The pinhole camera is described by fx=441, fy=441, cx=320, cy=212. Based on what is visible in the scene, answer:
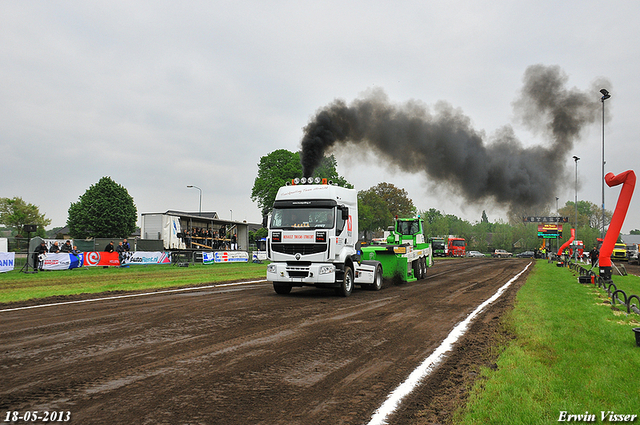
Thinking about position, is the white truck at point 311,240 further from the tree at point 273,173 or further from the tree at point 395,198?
the tree at point 395,198

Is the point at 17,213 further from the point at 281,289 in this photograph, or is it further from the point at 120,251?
the point at 281,289

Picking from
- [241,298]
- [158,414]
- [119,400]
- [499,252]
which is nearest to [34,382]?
[119,400]

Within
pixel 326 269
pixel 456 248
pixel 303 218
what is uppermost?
pixel 303 218

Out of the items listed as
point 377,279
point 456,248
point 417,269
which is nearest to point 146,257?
point 417,269

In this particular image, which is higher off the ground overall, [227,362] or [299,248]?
[299,248]

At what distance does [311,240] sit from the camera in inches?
535

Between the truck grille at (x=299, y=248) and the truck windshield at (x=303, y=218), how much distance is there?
1.81ft

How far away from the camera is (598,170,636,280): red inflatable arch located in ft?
51.3

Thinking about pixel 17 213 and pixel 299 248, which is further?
pixel 17 213

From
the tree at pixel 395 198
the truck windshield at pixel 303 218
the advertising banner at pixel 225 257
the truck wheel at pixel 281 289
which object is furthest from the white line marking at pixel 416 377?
the tree at pixel 395 198

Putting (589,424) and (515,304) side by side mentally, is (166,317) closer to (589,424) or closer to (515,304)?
(589,424)

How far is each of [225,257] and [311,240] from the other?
2353 cm

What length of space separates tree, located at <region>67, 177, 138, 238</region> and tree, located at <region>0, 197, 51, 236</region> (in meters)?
9.50

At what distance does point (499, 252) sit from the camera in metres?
84.0
